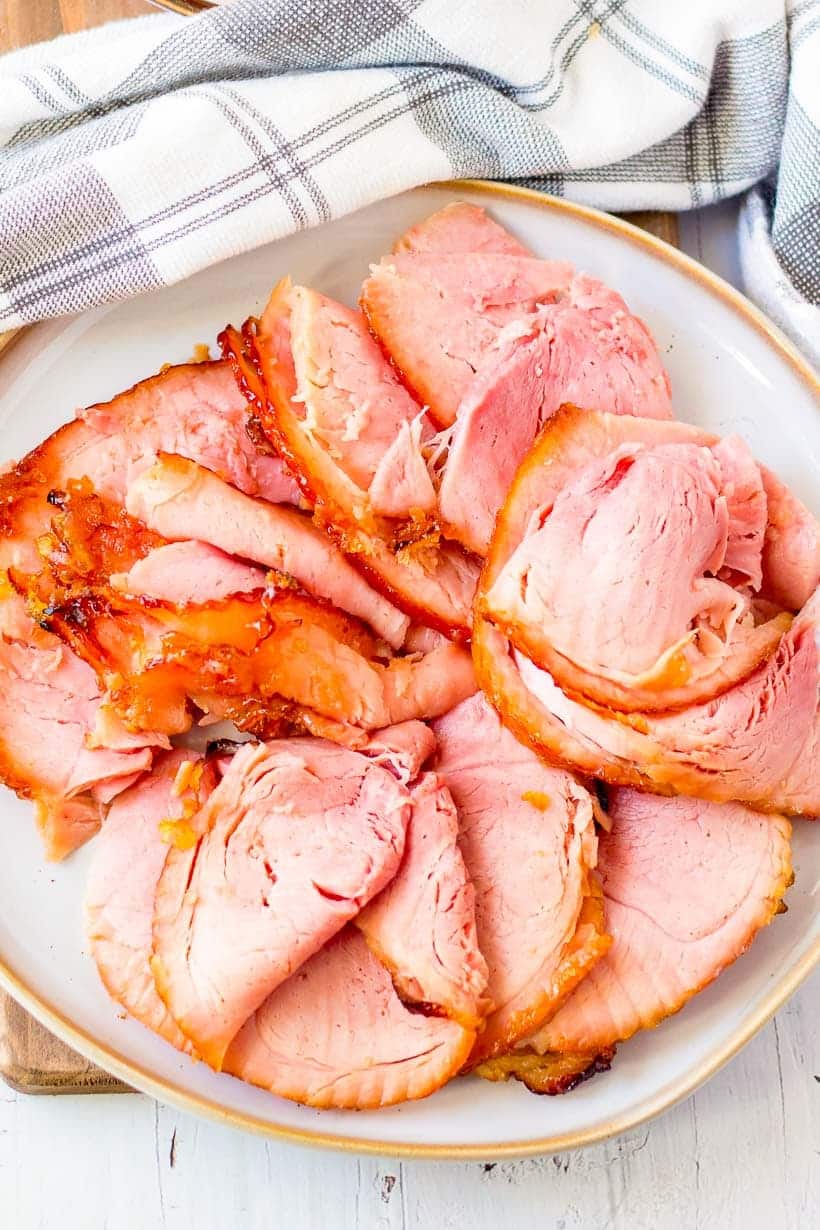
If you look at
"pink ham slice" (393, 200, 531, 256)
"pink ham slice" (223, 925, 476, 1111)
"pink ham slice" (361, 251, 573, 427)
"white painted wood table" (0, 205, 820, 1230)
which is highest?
"pink ham slice" (393, 200, 531, 256)

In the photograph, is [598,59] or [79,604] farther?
[598,59]

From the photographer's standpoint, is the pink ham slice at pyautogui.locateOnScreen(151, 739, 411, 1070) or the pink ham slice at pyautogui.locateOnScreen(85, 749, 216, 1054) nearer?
the pink ham slice at pyautogui.locateOnScreen(151, 739, 411, 1070)

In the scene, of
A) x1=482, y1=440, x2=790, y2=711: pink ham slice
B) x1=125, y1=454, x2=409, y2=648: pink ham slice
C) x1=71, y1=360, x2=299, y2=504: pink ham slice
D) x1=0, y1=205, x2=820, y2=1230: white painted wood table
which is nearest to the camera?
x1=482, y1=440, x2=790, y2=711: pink ham slice

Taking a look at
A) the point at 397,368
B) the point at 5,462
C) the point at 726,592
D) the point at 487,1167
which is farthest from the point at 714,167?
the point at 487,1167

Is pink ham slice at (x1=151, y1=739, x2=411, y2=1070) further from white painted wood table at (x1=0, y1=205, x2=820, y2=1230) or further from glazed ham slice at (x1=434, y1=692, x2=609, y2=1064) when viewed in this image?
white painted wood table at (x1=0, y1=205, x2=820, y2=1230)

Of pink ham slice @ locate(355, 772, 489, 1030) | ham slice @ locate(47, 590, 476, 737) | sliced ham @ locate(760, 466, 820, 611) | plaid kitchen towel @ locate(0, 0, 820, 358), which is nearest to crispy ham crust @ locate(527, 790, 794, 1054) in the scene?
pink ham slice @ locate(355, 772, 489, 1030)

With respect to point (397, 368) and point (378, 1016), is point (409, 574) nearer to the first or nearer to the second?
point (397, 368)

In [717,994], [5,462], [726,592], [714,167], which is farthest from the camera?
[714,167]

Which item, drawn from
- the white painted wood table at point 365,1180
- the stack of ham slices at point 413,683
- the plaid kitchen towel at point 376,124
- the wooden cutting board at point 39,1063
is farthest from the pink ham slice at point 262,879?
the plaid kitchen towel at point 376,124
